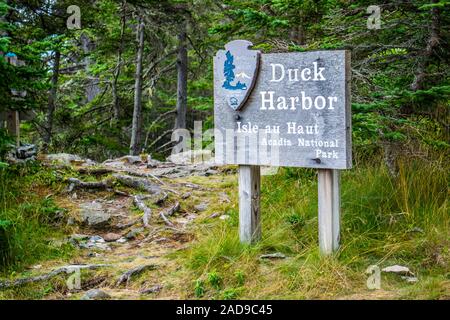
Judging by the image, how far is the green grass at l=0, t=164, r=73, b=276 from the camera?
236 inches

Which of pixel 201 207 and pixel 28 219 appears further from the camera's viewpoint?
pixel 201 207

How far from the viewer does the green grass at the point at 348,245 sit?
4902 mm

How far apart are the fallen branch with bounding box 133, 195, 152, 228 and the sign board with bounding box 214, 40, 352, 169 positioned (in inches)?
87.7

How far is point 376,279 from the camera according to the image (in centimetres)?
488

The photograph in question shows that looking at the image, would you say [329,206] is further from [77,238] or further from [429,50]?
[77,238]

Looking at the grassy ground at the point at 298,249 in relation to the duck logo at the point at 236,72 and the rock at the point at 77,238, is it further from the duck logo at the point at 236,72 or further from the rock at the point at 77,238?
the duck logo at the point at 236,72

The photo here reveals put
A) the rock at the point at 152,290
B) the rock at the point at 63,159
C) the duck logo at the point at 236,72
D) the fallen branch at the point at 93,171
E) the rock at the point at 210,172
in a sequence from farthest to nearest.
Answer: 1. the rock at the point at 210,172
2. the rock at the point at 63,159
3. the fallen branch at the point at 93,171
4. the duck logo at the point at 236,72
5. the rock at the point at 152,290

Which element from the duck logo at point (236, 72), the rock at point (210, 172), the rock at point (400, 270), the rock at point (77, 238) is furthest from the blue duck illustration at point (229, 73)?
the rock at point (210, 172)

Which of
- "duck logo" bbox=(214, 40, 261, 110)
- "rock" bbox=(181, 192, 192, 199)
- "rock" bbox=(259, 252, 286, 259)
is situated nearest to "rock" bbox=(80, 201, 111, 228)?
"rock" bbox=(181, 192, 192, 199)

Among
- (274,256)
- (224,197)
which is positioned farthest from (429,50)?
(224,197)

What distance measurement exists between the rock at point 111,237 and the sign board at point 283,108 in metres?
2.17

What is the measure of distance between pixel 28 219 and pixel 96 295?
235 centimetres

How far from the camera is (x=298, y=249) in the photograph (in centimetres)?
579
